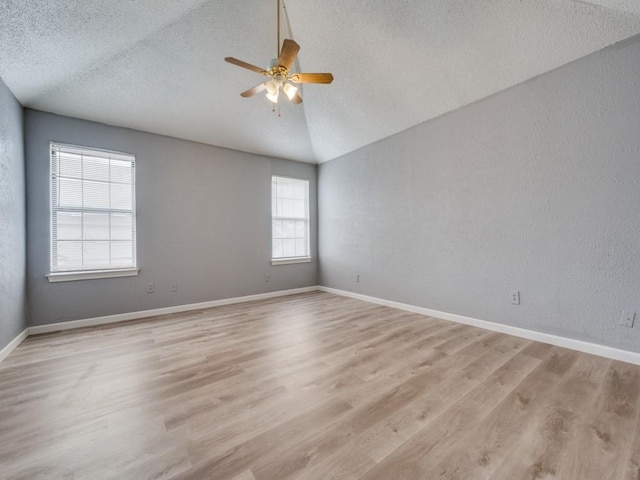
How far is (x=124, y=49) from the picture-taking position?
8.88 feet

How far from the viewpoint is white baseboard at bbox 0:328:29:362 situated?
2416mm

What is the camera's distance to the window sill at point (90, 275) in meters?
3.18

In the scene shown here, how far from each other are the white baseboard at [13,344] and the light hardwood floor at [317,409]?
9 centimetres

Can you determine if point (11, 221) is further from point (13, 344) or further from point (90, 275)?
point (13, 344)

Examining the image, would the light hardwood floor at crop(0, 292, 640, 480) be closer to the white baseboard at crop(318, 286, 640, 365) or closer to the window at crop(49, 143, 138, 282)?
the white baseboard at crop(318, 286, 640, 365)

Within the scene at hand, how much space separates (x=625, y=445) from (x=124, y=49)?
4694 millimetres

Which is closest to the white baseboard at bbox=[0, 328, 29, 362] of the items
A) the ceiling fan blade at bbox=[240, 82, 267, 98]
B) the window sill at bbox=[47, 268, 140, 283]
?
the window sill at bbox=[47, 268, 140, 283]

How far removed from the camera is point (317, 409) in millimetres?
1631

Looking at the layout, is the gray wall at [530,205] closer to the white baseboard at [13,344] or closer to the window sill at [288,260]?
the window sill at [288,260]

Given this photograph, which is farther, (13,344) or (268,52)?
(268,52)

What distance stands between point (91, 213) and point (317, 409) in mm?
3633

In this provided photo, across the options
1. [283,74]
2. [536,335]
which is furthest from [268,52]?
[536,335]

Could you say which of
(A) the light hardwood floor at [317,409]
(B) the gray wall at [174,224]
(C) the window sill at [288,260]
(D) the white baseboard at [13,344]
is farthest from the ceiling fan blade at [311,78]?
(D) the white baseboard at [13,344]

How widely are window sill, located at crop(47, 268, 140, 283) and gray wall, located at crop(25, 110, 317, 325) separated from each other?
0.19 feet
